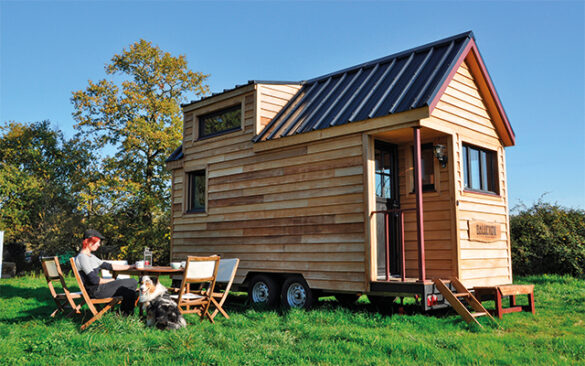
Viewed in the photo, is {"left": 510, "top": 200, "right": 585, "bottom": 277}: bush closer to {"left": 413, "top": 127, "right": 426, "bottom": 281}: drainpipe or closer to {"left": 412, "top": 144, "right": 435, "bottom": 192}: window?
{"left": 412, "top": 144, "right": 435, "bottom": 192}: window

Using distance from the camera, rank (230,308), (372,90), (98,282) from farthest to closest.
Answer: (230,308) → (372,90) → (98,282)

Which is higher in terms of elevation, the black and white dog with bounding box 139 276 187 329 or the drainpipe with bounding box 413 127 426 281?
the drainpipe with bounding box 413 127 426 281

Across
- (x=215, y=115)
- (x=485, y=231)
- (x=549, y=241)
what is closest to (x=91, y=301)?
(x=215, y=115)

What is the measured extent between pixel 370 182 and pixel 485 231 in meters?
2.52

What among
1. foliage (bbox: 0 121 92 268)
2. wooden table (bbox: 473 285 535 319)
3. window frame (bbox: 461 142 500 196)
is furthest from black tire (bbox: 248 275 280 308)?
foliage (bbox: 0 121 92 268)

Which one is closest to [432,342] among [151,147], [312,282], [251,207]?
[312,282]

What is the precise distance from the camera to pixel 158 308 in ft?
22.7

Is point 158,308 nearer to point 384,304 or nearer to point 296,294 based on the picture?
point 296,294

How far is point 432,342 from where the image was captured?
20.0ft

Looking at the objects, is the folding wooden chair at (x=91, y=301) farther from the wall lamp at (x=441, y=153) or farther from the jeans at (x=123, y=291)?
the wall lamp at (x=441, y=153)

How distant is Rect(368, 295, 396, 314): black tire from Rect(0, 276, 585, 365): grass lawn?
4.02 feet

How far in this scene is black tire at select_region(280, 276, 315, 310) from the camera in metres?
9.21

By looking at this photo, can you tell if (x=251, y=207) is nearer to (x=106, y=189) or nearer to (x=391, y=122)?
(x=391, y=122)

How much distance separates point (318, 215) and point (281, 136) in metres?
1.79
